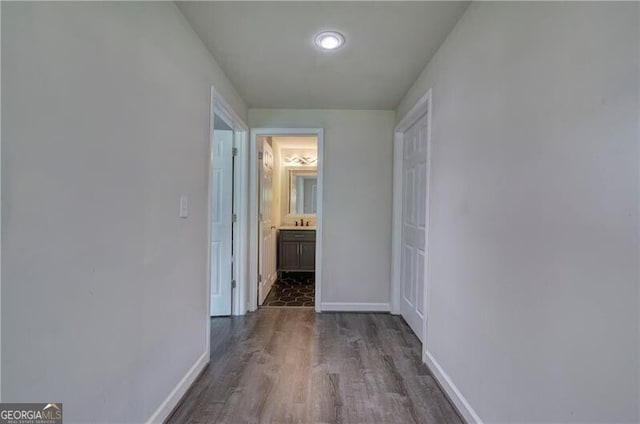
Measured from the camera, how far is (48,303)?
34.6 inches

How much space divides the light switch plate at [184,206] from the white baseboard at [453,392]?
6.08 feet

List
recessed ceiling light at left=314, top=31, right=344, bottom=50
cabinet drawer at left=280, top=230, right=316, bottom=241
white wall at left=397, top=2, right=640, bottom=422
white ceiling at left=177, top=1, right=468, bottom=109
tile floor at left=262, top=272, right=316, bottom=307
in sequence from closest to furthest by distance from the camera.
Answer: white wall at left=397, top=2, right=640, bottom=422 < white ceiling at left=177, top=1, right=468, bottom=109 < recessed ceiling light at left=314, top=31, right=344, bottom=50 < tile floor at left=262, top=272, right=316, bottom=307 < cabinet drawer at left=280, top=230, right=316, bottom=241

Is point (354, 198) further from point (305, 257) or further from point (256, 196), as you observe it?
point (305, 257)

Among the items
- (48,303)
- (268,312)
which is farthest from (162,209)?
(268,312)

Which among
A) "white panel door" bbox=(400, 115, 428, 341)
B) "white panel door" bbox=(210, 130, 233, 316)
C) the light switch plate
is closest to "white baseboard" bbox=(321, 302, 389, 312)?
"white panel door" bbox=(400, 115, 428, 341)

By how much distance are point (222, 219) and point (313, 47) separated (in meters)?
1.88

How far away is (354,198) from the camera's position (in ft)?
10.7

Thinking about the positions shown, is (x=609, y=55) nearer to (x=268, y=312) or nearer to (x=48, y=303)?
(x=48, y=303)

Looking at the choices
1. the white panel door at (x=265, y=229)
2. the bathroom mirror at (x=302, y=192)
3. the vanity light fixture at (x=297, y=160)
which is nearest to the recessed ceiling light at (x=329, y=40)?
the white panel door at (x=265, y=229)

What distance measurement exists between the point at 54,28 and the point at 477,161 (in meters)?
1.74

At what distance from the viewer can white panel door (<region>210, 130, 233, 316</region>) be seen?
10.1 feet

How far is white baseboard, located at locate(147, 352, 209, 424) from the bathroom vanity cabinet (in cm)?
285

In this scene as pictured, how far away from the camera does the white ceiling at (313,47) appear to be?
62.7 inches

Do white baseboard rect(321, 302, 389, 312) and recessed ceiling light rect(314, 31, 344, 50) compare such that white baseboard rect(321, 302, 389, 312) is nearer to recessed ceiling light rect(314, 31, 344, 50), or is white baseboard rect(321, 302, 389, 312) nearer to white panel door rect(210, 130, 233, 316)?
white panel door rect(210, 130, 233, 316)
